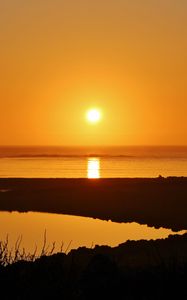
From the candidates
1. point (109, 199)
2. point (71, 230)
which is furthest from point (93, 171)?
point (71, 230)

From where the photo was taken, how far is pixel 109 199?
1950 inches

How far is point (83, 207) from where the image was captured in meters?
46.9

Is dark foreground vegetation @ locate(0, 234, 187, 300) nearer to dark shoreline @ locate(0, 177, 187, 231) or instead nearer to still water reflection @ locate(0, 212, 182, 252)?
still water reflection @ locate(0, 212, 182, 252)

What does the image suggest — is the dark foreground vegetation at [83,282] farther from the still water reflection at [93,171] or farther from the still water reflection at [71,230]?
the still water reflection at [93,171]

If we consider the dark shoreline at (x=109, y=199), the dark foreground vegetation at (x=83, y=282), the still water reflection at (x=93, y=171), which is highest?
the still water reflection at (x=93, y=171)

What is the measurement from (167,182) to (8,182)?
16801mm

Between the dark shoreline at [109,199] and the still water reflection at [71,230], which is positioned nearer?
the still water reflection at [71,230]

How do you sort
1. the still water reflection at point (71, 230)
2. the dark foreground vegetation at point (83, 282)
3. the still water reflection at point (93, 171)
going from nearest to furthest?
the dark foreground vegetation at point (83, 282)
the still water reflection at point (71, 230)
the still water reflection at point (93, 171)

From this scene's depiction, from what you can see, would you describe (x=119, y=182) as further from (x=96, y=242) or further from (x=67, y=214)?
(x=96, y=242)

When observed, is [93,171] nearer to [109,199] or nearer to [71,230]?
[109,199]

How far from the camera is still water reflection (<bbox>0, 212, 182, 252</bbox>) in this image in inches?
1292

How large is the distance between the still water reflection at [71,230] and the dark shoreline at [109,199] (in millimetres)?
1971

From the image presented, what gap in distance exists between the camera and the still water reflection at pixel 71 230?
3281 centimetres

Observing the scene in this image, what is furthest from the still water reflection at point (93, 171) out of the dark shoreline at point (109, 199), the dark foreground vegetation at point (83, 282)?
the dark foreground vegetation at point (83, 282)
